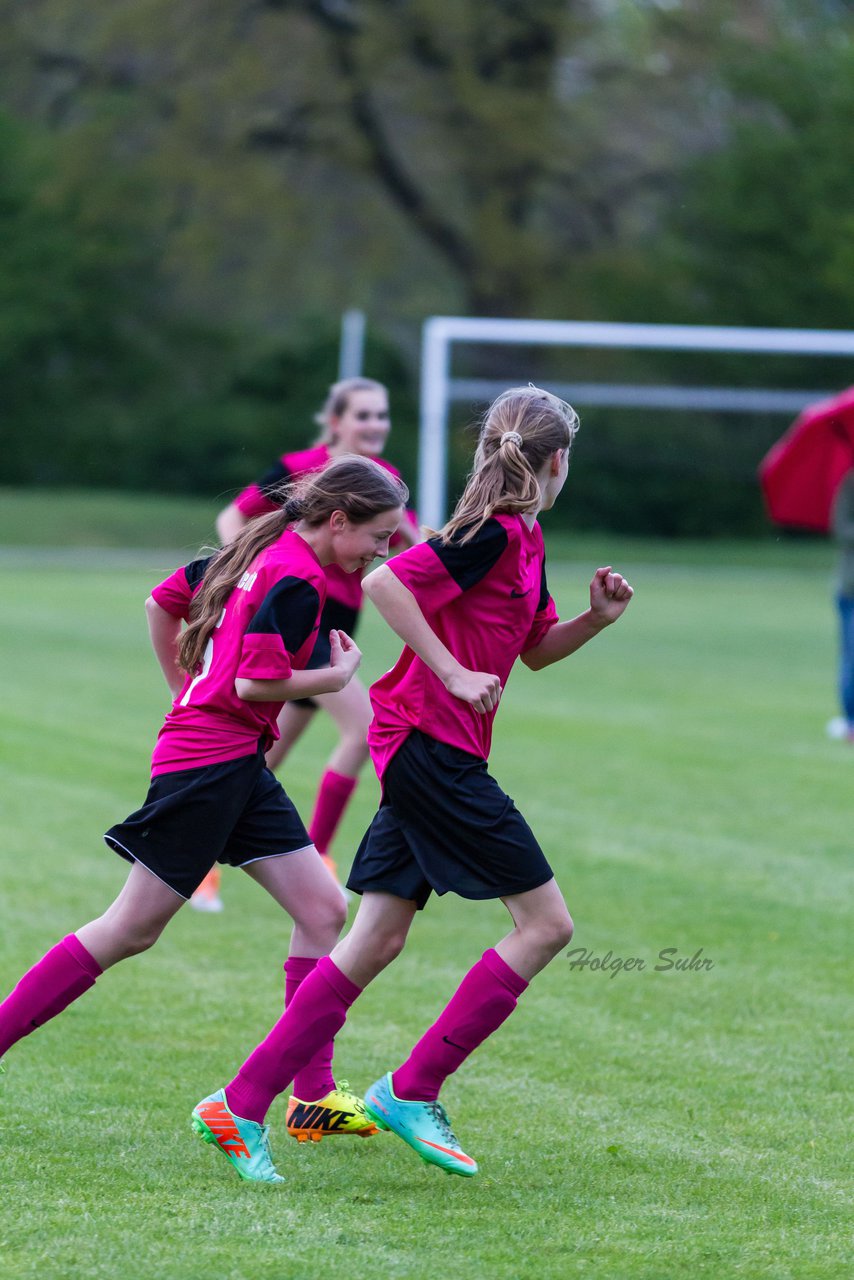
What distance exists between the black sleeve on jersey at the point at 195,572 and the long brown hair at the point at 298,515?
193 mm

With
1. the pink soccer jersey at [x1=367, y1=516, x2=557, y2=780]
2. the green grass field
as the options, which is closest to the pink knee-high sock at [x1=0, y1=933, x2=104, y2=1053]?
the green grass field

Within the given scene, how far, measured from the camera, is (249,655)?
3.83 m

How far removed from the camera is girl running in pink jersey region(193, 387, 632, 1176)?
12.7 feet

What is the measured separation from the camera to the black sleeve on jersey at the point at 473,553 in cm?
389

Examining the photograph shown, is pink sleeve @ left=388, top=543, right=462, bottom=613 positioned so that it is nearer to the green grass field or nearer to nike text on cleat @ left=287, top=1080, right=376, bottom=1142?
the green grass field

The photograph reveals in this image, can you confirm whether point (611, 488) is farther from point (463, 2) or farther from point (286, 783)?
point (286, 783)

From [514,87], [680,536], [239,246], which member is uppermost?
[514,87]

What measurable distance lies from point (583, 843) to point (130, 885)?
4.30 m

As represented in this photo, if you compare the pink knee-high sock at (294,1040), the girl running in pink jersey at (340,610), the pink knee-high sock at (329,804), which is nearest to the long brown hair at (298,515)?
the pink knee-high sock at (294,1040)

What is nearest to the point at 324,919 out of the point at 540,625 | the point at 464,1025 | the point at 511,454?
the point at 464,1025

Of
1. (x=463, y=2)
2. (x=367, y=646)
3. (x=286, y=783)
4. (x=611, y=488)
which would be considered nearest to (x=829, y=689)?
(x=367, y=646)

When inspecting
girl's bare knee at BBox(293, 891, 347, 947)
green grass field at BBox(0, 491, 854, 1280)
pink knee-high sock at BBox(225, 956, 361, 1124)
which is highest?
girl's bare knee at BBox(293, 891, 347, 947)

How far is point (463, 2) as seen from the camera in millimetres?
35750

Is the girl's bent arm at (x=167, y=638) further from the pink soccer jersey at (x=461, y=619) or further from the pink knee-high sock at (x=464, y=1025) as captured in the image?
the pink knee-high sock at (x=464, y=1025)
